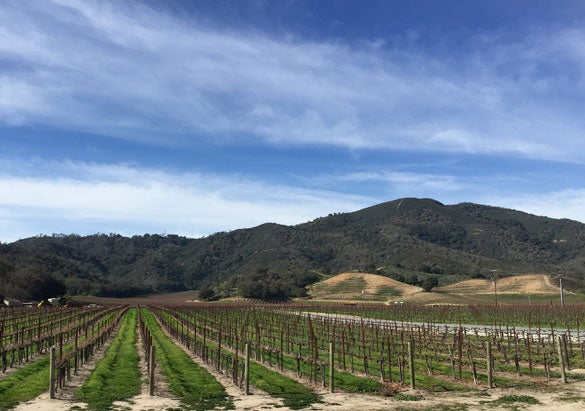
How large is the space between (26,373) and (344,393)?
14.6 m

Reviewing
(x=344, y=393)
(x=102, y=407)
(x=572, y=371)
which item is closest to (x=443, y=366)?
(x=572, y=371)

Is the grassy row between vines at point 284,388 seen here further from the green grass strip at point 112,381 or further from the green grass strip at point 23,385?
the green grass strip at point 23,385

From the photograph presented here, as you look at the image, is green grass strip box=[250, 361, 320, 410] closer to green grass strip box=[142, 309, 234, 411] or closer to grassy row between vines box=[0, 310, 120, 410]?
green grass strip box=[142, 309, 234, 411]

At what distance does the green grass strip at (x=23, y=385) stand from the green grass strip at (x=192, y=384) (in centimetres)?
483

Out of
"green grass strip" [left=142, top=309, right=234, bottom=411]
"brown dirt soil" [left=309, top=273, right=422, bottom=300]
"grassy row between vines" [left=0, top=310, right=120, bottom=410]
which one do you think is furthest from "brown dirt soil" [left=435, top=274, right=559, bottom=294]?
"grassy row between vines" [left=0, top=310, right=120, bottom=410]

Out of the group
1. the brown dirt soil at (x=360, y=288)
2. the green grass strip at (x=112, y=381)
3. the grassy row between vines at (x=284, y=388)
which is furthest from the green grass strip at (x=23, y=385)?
the brown dirt soil at (x=360, y=288)

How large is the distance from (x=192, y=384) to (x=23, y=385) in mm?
6505

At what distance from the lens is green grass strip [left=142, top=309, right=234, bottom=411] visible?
615 inches

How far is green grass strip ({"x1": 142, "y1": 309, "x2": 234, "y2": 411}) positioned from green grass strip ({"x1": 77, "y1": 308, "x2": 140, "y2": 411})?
1415 millimetres

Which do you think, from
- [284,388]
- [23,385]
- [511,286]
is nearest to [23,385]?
[23,385]

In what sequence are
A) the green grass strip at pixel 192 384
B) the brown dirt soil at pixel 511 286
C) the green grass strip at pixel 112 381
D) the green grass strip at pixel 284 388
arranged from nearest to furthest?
1. the green grass strip at pixel 192 384
2. the green grass strip at pixel 284 388
3. the green grass strip at pixel 112 381
4. the brown dirt soil at pixel 511 286

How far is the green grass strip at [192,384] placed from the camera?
15617mm

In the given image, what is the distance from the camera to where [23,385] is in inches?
738

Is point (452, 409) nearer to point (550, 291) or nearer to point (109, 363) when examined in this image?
point (109, 363)
